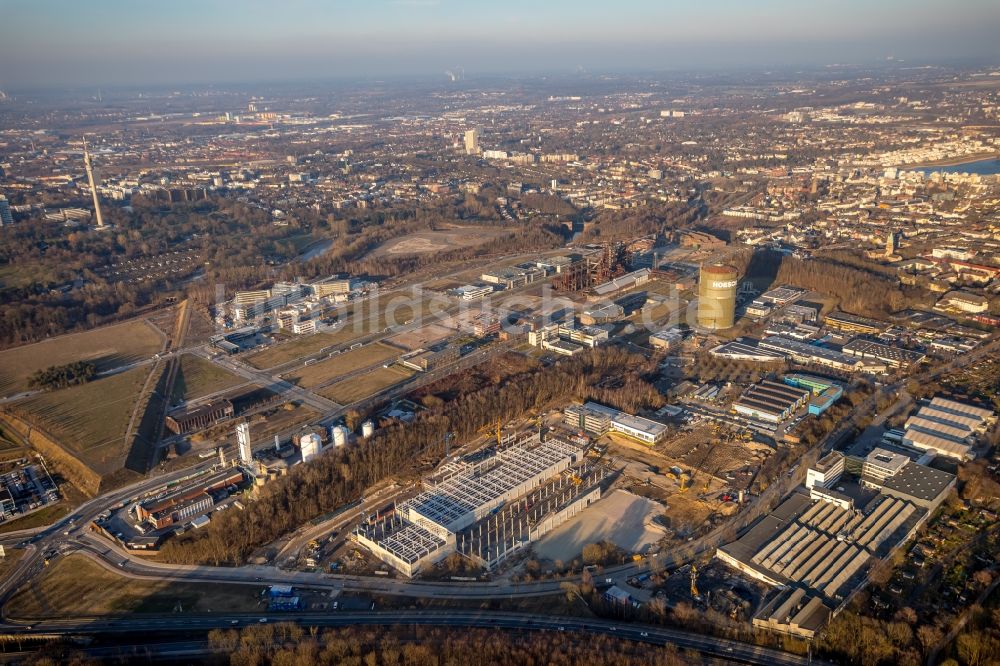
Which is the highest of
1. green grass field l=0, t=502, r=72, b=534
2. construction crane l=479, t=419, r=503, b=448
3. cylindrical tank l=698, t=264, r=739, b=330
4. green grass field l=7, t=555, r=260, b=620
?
cylindrical tank l=698, t=264, r=739, b=330

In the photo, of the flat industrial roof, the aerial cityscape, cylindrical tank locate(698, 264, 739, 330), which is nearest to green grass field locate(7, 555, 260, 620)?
the aerial cityscape

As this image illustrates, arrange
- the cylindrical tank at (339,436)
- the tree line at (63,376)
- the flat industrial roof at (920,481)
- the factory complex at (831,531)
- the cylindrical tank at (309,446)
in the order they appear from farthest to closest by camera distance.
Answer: the tree line at (63,376)
the cylindrical tank at (339,436)
the cylindrical tank at (309,446)
the flat industrial roof at (920,481)
the factory complex at (831,531)

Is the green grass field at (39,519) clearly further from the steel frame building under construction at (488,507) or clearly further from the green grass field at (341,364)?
the green grass field at (341,364)

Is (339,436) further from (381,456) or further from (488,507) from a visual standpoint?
(488,507)

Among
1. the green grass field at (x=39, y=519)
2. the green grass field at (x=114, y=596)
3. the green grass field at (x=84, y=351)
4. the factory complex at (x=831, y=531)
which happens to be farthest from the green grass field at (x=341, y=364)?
the factory complex at (x=831, y=531)

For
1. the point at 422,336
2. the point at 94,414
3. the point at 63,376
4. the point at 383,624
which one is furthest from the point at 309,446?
the point at 63,376

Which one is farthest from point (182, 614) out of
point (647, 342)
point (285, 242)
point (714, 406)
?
point (285, 242)

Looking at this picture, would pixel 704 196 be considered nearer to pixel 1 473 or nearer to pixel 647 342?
pixel 647 342

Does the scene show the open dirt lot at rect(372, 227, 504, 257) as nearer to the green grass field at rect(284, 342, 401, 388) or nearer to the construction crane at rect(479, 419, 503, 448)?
the green grass field at rect(284, 342, 401, 388)
